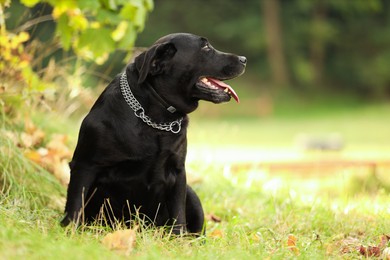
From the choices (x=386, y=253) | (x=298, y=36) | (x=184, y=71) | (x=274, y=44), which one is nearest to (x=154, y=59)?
(x=184, y=71)

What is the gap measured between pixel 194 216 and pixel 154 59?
103cm

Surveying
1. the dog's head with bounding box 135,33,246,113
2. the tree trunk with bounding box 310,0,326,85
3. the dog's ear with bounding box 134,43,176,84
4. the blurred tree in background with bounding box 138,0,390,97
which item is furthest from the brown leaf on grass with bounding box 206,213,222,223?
the tree trunk with bounding box 310,0,326,85

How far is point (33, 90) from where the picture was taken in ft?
15.3

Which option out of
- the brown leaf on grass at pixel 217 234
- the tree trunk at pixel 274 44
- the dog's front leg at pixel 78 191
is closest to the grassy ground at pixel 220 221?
the brown leaf on grass at pixel 217 234

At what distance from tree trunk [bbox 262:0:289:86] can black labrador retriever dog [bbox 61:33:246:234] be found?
29000 millimetres

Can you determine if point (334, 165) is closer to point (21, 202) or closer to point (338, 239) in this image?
point (338, 239)

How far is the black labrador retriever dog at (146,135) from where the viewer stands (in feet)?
11.9

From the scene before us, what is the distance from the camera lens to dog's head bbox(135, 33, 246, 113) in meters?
3.75

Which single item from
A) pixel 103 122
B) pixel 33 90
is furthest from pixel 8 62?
pixel 103 122

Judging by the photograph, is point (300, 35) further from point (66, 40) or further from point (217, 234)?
point (217, 234)

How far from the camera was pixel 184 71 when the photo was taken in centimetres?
377

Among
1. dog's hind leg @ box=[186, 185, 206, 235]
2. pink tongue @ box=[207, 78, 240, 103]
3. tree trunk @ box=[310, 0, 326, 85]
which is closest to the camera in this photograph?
pink tongue @ box=[207, 78, 240, 103]

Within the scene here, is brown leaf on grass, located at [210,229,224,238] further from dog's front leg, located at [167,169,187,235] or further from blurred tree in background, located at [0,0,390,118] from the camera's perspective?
blurred tree in background, located at [0,0,390,118]

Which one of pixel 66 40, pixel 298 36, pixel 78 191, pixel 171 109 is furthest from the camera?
pixel 298 36
